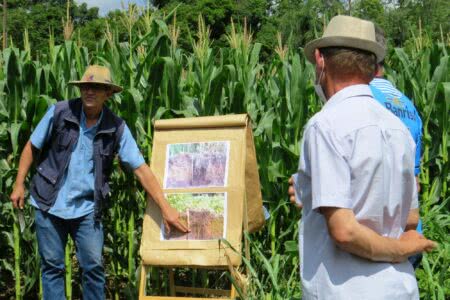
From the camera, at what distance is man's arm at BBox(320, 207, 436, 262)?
2.01 meters

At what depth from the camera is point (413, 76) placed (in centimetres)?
628

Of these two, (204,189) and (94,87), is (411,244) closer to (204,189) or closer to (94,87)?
(204,189)

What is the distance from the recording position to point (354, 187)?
2.07 meters

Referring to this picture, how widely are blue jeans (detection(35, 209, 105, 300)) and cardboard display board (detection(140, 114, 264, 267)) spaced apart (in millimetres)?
394

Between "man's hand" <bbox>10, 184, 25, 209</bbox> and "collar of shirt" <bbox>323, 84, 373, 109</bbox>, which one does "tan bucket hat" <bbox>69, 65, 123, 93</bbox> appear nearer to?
"man's hand" <bbox>10, 184, 25, 209</bbox>

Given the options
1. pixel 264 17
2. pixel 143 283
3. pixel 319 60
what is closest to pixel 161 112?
pixel 143 283

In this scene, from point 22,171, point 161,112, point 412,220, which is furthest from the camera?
point 161,112

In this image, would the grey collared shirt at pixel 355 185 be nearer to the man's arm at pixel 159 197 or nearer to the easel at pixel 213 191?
the easel at pixel 213 191

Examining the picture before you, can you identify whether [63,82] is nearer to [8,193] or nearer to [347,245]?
[8,193]

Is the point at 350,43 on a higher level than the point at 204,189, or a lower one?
higher

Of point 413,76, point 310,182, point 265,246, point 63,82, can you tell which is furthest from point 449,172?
point 310,182

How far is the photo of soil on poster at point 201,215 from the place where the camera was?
4277 millimetres

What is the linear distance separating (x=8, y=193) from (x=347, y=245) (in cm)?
419

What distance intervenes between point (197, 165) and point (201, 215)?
343 millimetres
